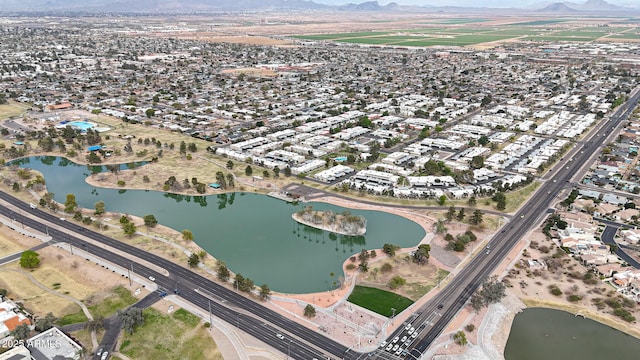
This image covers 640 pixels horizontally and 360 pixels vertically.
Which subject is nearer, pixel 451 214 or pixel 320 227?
pixel 320 227

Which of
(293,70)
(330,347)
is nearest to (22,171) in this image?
(330,347)

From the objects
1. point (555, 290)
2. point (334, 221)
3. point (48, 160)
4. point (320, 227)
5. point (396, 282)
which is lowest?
point (555, 290)

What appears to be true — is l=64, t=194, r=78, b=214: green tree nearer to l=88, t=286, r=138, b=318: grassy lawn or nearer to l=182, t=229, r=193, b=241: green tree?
l=182, t=229, r=193, b=241: green tree

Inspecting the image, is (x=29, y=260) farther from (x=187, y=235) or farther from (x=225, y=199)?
(x=225, y=199)

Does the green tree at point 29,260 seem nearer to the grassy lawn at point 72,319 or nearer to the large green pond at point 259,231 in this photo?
the grassy lawn at point 72,319

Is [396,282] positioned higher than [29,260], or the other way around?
[29,260]

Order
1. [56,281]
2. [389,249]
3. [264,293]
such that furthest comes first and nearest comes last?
[389,249], [56,281], [264,293]

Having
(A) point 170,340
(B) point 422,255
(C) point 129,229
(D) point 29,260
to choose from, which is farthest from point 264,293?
(D) point 29,260
